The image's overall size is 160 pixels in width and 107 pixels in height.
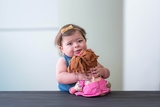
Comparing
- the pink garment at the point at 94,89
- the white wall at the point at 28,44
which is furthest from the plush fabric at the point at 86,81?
the white wall at the point at 28,44

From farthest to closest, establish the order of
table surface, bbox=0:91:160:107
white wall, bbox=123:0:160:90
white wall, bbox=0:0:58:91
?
white wall, bbox=0:0:58:91, white wall, bbox=123:0:160:90, table surface, bbox=0:91:160:107

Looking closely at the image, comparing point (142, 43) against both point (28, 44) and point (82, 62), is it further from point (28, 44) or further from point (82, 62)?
point (28, 44)

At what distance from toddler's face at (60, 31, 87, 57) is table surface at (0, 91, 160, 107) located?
184 millimetres

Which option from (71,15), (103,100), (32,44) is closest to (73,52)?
(103,100)

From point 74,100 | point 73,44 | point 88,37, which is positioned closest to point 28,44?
point 88,37

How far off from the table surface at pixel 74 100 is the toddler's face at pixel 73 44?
0.18 meters

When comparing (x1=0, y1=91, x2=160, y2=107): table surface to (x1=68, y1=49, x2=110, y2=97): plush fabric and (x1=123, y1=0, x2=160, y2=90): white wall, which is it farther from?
(x1=123, y1=0, x2=160, y2=90): white wall

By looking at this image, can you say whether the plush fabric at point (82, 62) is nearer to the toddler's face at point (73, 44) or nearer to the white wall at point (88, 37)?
the toddler's face at point (73, 44)

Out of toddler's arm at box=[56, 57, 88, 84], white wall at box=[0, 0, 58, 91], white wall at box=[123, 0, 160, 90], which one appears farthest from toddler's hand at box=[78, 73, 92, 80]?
white wall at box=[0, 0, 58, 91]

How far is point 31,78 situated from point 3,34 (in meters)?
0.34

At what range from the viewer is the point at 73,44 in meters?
0.87

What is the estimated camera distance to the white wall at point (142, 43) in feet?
3.33

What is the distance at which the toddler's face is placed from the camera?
2.85 feet

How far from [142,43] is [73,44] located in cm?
41
